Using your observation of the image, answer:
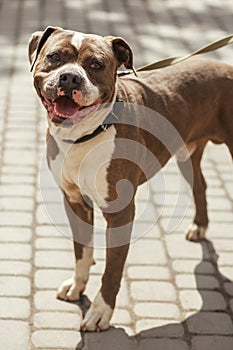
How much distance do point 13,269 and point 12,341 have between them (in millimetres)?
747

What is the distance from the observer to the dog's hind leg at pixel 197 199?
5.09m

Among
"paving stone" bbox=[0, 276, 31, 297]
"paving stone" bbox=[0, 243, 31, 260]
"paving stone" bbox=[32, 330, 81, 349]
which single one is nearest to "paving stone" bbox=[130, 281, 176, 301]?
"paving stone" bbox=[32, 330, 81, 349]

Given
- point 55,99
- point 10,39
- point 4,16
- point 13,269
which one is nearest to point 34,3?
point 4,16

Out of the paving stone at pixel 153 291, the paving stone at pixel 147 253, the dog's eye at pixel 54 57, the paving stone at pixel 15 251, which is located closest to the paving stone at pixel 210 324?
the paving stone at pixel 153 291

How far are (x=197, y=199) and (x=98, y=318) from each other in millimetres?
1336

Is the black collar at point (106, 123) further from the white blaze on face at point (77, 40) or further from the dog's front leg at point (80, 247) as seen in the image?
the dog's front leg at point (80, 247)

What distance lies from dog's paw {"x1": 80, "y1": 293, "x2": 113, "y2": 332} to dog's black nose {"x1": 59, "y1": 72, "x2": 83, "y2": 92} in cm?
133

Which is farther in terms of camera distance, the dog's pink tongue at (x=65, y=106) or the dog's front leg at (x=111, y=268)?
the dog's front leg at (x=111, y=268)

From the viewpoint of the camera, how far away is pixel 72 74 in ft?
11.4

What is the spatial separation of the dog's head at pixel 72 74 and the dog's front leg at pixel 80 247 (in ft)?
2.85

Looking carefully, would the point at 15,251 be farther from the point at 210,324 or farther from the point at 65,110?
the point at 65,110

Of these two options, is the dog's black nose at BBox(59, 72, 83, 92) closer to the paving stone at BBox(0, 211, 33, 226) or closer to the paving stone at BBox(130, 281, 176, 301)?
the paving stone at BBox(130, 281, 176, 301)

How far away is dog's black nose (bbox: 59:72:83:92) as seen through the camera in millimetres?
3471

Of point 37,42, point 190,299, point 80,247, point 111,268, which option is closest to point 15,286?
point 80,247
